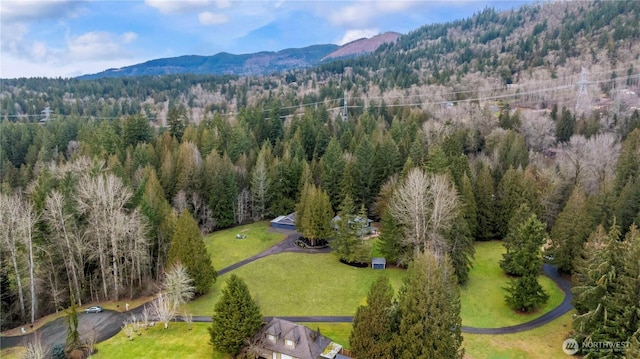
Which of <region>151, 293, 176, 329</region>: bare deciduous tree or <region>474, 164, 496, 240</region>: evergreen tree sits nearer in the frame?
<region>151, 293, 176, 329</region>: bare deciduous tree

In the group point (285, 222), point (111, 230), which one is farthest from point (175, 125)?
point (111, 230)

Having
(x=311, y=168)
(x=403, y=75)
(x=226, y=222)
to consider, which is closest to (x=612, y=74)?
(x=403, y=75)

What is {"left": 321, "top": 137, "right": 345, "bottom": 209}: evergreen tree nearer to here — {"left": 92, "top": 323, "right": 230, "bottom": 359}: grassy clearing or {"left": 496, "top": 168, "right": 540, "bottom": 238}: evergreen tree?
{"left": 496, "top": 168, "right": 540, "bottom": 238}: evergreen tree

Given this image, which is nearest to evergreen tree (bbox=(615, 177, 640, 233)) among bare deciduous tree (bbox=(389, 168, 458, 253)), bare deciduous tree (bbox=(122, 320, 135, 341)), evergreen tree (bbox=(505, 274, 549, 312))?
evergreen tree (bbox=(505, 274, 549, 312))

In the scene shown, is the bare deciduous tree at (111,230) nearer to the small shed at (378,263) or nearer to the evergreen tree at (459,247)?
the small shed at (378,263)

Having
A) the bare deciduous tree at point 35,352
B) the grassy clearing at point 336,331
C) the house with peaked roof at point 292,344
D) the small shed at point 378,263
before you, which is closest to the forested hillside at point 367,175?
the small shed at point 378,263

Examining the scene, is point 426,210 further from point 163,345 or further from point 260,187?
point 260,187

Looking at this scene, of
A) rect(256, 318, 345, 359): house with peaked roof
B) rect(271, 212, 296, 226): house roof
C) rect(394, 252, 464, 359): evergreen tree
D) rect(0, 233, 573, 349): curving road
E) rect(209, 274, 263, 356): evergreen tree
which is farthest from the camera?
rect(271, 212, 296, 226): house roof
